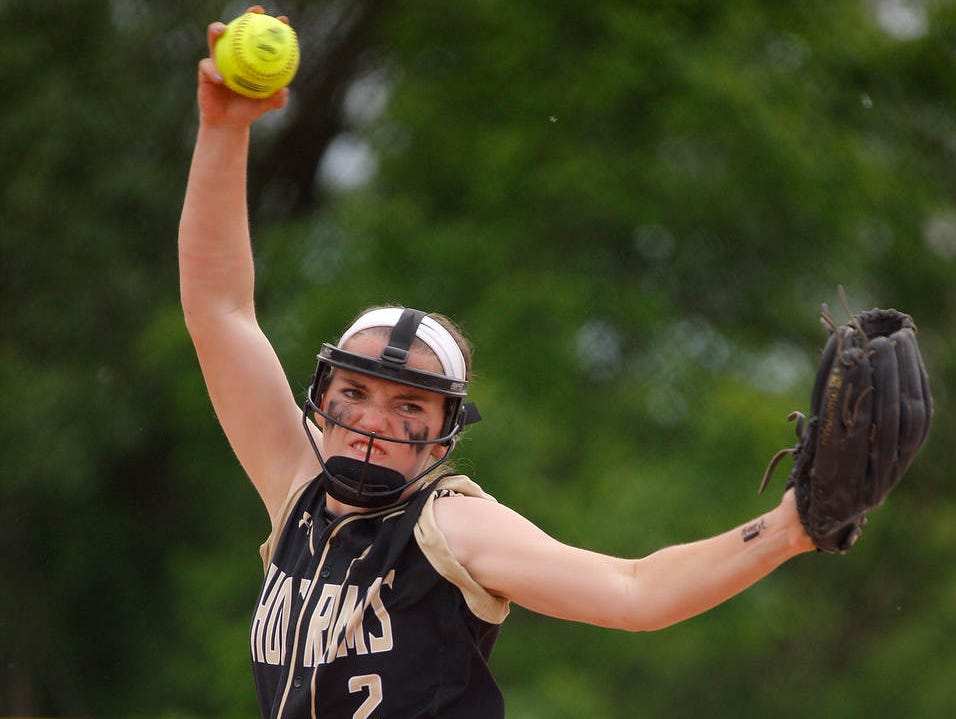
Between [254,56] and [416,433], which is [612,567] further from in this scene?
[254,56]

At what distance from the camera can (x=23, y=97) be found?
1287 cm

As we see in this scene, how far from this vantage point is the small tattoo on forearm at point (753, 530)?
259 centimetres

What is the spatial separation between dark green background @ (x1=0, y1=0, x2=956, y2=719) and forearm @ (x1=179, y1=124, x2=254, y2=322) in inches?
295

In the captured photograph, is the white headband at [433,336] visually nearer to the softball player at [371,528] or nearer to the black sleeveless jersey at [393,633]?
the softball player at [371,528]

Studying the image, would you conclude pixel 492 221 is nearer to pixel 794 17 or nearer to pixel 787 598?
pixel 794 17

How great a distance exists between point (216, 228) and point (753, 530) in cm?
151

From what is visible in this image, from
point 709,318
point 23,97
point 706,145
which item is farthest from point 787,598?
point 23,97

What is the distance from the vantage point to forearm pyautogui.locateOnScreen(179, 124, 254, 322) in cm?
337

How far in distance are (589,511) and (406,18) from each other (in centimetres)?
471

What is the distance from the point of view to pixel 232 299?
11.5 feet

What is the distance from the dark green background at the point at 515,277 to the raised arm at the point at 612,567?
26.0ft

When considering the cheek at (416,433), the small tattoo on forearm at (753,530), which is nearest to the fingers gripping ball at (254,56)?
the cheek at (416,433)

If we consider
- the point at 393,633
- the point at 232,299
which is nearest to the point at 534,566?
the point at 393,633

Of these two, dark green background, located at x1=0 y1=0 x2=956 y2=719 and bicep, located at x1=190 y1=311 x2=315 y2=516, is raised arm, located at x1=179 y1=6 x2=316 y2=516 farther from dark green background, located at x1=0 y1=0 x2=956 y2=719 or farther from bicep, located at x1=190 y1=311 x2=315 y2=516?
dark green background, located at x1=0 y1=0 x2=956 y2=719
